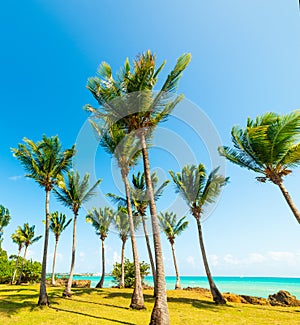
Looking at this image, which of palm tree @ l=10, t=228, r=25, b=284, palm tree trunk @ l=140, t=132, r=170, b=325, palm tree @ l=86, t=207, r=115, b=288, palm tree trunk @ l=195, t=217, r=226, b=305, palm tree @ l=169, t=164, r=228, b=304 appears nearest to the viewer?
palm tree trunk @ l=140, t=132, r=170, b=325

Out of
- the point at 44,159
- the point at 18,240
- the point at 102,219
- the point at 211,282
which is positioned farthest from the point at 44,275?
the point at 18,240

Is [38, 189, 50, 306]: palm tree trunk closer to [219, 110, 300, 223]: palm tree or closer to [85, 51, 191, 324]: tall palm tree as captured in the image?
[85, 51, 191, 324]: tall palm tree

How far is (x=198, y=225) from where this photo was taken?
17094 millimetres

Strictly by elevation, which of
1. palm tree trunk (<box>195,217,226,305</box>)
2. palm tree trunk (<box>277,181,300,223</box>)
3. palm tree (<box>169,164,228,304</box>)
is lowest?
palm tree trunk (<box>195,217,226,305</box>)

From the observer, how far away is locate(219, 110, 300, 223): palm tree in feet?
39.7

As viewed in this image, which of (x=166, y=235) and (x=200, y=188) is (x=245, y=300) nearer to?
(x=200, y=188)

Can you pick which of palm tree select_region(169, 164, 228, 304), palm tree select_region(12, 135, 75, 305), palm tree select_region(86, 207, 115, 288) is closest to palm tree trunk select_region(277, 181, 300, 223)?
palm tree select_region(169, 164, 228, 304)

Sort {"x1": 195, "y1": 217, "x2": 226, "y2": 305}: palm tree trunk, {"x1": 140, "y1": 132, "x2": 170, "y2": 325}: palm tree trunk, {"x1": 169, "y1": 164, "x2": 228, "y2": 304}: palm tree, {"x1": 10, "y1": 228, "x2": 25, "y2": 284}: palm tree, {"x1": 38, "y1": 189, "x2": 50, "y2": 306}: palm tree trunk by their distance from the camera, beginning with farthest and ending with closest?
{"x1": 10, "y1": 228, "x2": 25, "y2": 284}: palm tree, {"x1": 169, "y1": 164, "x2": 228, "y2": 304}: palm tree, {"x1": 195, "y1": 217, "x2": 226, "y2": 305}: palm tree trunk, {"x1": 38, "y1": 189, "x2": 50, "y2": 306}: palm tree trunk, {"x1": 140, "y1": 132, "x2": 170, "y2": 325}: palm tree trunk

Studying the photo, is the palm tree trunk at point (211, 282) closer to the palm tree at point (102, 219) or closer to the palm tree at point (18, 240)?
the palm tree at point (102, 219)

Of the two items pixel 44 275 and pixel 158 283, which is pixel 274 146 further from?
pixel 44 275

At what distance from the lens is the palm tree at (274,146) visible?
39.7 feet

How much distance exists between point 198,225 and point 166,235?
1246 centimetres

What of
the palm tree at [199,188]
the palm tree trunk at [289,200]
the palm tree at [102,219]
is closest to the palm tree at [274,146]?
the palm tree trunk at [289,200]

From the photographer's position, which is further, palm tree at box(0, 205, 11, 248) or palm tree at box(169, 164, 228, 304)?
palm tree at box(0, 205, 11, 248)
